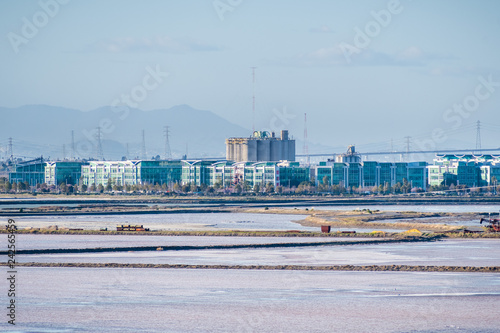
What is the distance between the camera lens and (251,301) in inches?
1362

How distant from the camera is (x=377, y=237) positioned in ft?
209

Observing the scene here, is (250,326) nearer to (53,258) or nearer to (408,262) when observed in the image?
(408,262)

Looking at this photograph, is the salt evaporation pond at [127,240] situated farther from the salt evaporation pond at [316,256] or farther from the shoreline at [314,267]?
the shoreline at [314,267]

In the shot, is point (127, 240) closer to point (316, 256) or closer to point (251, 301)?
point (316, 256)

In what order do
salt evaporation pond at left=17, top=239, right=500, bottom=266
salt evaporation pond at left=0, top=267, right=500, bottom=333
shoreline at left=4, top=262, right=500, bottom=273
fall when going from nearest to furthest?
salt evaporation pond at left=0, top=267, right=500, bottom=333
shoreline at left=4, top=262, right=500, bottom=273
salt evaporation pond at left=17, top=239, right=500, bottom=266

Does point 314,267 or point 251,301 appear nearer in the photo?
point 251,301

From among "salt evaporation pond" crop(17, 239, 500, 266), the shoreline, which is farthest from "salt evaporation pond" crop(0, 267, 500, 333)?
"salt evaporation pond" crop(17, 239, 500, 266)

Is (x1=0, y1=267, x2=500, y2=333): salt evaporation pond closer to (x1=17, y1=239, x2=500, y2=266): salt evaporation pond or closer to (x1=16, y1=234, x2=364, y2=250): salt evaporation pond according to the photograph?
(x1=17, y1=239, x2=500, y2=266): salt evaporation pond

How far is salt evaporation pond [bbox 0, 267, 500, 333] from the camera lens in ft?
98.6

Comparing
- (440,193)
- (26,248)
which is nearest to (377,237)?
(26,248)

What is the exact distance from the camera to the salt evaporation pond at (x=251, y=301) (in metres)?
30.0

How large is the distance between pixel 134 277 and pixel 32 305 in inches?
320

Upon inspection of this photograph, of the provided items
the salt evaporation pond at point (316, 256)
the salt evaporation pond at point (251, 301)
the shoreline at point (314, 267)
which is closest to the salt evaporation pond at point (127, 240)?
the salt evaporation pond at point (316, 256)

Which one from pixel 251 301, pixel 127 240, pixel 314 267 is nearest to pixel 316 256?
pixel 314 267
